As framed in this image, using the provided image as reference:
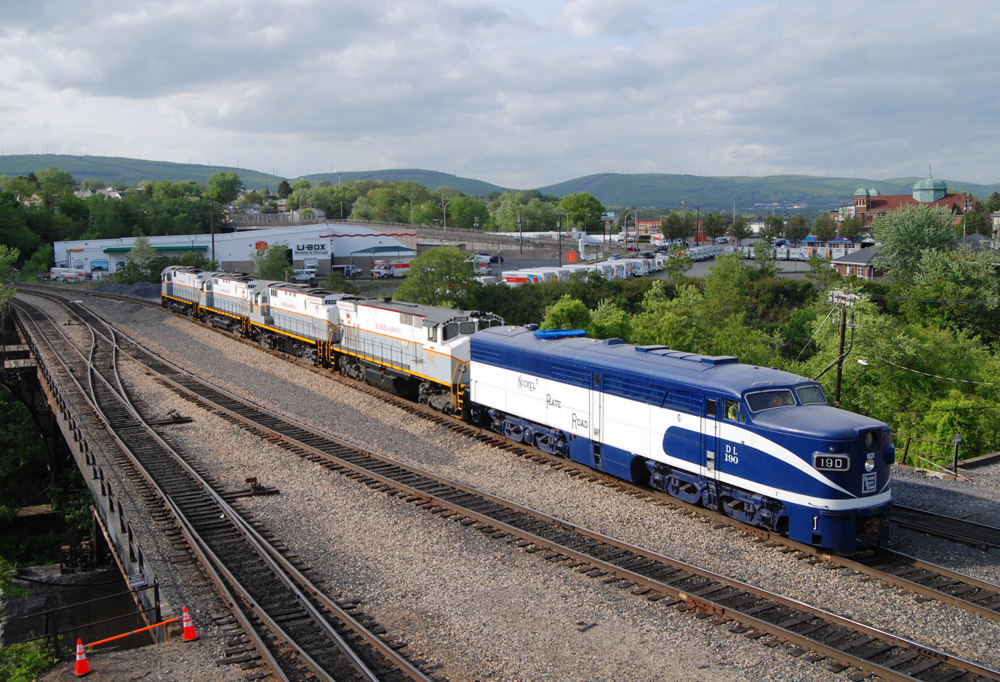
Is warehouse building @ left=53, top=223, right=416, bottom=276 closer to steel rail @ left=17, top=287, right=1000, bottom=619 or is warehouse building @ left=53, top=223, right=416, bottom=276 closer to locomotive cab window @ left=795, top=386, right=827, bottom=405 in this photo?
steel rail @ left=17, top=287, right=1000, bottom=619

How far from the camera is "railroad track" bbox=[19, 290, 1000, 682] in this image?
9.16 metres

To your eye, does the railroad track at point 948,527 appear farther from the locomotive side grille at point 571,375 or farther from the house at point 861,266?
the house at point 861,266

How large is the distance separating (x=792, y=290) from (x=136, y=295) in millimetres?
60909

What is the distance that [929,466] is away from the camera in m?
21.5

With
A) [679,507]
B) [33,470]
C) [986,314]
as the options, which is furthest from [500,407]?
[986,314]

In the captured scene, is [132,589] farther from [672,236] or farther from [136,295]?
[672,236]

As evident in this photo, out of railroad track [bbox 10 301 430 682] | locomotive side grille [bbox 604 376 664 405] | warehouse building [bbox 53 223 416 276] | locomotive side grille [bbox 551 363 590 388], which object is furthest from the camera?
warehouse building [bbox 53 223 416 276]

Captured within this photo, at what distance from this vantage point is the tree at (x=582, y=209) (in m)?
158

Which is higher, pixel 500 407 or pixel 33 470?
pixel 500 407

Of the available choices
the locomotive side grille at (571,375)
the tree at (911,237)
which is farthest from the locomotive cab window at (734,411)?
the tree at (911,237)

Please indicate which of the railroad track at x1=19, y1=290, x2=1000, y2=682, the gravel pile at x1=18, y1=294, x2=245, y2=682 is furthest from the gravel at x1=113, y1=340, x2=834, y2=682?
the gravel pile at x1=18, y1=294, x2=245, y2=682

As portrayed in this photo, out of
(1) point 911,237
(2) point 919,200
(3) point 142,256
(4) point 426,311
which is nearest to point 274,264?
(3) point 142,256

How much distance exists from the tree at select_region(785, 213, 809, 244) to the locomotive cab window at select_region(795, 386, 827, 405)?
14388 centimetres

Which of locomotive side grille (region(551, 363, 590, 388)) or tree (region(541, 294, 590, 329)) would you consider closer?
locomotive side grille (region(551, 363, 590, 388))
